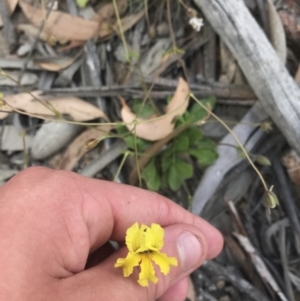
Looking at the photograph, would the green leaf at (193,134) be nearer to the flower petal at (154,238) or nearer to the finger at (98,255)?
the finger at (98,255)

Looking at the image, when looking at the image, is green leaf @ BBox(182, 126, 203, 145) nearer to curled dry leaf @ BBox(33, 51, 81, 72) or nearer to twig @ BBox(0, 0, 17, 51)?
curled dry leaf @ BBox(33, 51, 81, 72)

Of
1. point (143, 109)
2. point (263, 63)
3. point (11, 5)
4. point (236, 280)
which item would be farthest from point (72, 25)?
point (236, 280)

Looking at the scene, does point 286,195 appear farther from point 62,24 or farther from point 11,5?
point 11,5

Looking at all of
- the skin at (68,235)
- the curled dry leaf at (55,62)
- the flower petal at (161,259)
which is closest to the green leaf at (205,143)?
the skin at (68,235)

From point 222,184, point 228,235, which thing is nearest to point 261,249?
point 228,235

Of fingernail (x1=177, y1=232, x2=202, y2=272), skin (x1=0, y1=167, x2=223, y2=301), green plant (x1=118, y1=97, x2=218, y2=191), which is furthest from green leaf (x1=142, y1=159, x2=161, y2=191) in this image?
fingernail (x1=177, y1=232, x2=202, y2=272)

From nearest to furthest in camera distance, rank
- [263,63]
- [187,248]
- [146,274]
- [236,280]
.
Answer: [146,274], [187,248], [263,63], [236,280]

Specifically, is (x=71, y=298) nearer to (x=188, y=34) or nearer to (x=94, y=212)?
(x=94, y=212)
